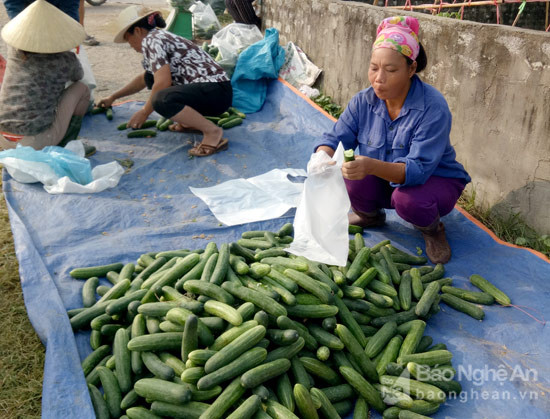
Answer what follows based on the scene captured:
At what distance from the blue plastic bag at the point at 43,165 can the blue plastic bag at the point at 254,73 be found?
2.96 metres

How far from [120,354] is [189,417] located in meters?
0.66

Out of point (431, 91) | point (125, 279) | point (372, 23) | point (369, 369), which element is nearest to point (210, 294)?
point (125, 279)

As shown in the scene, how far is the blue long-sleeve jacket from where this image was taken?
151 inches

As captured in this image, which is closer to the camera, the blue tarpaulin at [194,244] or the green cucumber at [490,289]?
the blue tarpaulin at [194,244]

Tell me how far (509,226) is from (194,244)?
2961 millimetres

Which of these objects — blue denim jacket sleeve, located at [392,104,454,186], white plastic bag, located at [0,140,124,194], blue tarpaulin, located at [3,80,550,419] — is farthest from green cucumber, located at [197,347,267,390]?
white plastic bag, located at [0,140,124,194]

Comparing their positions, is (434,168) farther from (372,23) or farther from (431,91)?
(372,23)

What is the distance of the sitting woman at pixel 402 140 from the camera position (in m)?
3.68

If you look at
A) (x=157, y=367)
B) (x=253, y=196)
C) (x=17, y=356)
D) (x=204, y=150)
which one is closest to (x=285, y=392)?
(x=157, y=367)

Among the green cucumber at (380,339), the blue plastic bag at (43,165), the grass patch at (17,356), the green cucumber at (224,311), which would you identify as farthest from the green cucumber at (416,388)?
the blue plastic bag at (43,165)

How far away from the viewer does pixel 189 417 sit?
8.24 ft

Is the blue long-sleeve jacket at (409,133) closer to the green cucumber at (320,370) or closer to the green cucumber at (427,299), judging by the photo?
the green cucumber at (427,299)

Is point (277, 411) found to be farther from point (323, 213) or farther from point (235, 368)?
point (323, 213)

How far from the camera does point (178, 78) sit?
6434mm
